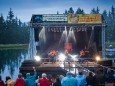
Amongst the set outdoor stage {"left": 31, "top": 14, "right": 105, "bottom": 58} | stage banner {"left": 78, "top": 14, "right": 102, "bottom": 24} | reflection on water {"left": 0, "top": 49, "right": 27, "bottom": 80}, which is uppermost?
stage banner {"left": 78, "top": 14, "right": 102, "bottom": 24}

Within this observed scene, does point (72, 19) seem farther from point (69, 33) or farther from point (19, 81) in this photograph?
point (19, 81)

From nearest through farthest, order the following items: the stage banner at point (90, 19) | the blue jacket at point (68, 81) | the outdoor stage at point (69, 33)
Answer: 1. the blue jacket at point (68, 81)
2. the outdoor stage at point (69, 33)
3. the stage banner at point (90, 19)

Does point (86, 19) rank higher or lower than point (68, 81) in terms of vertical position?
higher

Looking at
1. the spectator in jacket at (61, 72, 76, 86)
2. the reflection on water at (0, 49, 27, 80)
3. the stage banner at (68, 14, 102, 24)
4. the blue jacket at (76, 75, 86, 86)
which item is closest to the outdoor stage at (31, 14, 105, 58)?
the stage banner at (68, 14, 102, 24)

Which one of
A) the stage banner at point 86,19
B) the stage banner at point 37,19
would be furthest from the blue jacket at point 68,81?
the stage banner at point 86,19

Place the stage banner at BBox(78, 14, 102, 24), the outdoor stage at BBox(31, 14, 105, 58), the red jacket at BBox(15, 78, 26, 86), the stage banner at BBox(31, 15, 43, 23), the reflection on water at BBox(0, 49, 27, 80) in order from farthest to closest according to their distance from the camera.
A: the reflection on water at BBox(0, 49, 27, 80) → the stage banner at BBox(78, 14, 102, 24) → the outdoor stage at BBox(31, 14, 105, 58) → the stage banner at BBox(31, 15, 43, 23) → the red jacket at BBox(15, 78, 26, 86)

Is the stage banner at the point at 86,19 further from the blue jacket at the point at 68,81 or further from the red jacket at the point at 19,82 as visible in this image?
the blue jacket at the point at 68,81

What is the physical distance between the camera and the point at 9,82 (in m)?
15.4

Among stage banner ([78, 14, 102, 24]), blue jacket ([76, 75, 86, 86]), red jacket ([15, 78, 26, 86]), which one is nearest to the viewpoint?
blue jacket ([76, 75, 86, 86])

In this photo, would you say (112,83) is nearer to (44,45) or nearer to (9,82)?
(9,82)

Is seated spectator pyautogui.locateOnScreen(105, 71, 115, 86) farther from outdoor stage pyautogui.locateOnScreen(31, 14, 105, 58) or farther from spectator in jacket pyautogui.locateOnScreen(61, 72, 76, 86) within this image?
outdoor stage pyautogui.locateOnScreen(31, 14, 105, 58)

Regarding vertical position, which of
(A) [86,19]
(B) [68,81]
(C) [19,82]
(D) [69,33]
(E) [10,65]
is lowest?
(E) [10,65]

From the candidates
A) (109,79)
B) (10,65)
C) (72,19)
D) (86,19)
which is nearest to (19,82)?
(109,79)

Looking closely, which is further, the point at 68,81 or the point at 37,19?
the point at 37,19
